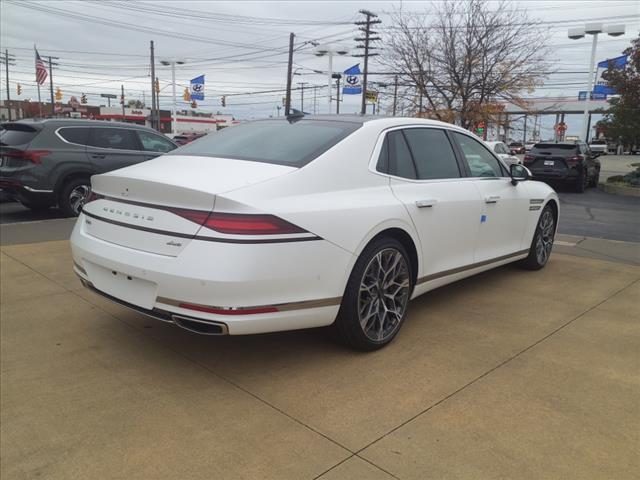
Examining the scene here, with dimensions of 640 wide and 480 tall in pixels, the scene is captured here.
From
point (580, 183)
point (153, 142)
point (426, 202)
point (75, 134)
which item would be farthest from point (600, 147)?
point (426, 202)

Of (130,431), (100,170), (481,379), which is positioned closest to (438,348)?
(481,379)

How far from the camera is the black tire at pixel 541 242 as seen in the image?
567 centimetres

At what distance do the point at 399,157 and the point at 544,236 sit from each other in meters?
2.79

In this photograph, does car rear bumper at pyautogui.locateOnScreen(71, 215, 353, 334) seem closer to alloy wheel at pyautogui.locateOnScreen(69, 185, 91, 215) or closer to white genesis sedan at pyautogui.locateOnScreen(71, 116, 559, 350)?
white genesis sedan at pyautogui.locateOnScreen(71, 116, 559, 350)

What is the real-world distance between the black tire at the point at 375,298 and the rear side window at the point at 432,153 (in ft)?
2.54

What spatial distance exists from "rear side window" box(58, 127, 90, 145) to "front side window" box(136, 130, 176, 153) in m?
1.05

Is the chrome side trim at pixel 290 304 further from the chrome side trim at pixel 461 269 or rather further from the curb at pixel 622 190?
the curb at pixel 622 190

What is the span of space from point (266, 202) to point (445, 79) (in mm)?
21771

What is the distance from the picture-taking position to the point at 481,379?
3215mm

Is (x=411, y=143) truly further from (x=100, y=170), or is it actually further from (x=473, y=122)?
(x=473, y=122)

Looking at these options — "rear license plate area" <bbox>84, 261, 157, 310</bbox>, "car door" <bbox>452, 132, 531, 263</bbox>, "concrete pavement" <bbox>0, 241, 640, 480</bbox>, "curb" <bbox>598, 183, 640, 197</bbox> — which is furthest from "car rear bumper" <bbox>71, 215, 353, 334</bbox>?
"curb" <bbox>598, 183, 640, 197</bbox>

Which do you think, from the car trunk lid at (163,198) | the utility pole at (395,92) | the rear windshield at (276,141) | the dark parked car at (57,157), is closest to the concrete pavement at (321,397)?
the car trunk lid at (163,198)

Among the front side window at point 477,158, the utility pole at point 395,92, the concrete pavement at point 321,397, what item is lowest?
the concrete pavement at point 321,397

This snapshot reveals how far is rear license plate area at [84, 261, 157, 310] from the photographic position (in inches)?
117
